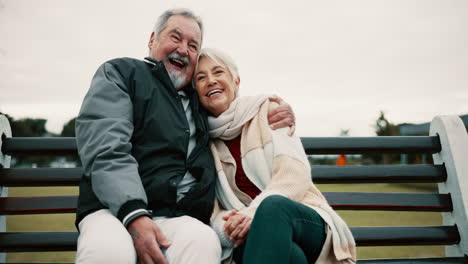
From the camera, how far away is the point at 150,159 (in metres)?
2.12

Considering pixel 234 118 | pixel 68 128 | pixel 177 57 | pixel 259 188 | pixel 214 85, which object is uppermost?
pixel 177 57

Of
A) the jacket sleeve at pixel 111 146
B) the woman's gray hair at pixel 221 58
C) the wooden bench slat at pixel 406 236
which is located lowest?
the wooden bench slat at pixel 406 236

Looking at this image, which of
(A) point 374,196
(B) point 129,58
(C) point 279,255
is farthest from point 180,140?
(A) point 374,196

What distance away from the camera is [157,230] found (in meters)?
1.82

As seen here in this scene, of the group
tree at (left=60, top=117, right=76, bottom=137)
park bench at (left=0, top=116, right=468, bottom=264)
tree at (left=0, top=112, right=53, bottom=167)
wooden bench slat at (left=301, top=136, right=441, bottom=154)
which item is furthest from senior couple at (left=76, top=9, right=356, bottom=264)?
tree at (left=60, top=117, right=76, bottom=137)

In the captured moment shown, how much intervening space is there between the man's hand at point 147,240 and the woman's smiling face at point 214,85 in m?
0.94

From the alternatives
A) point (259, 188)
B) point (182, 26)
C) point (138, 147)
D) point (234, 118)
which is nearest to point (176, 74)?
point (182, 26)

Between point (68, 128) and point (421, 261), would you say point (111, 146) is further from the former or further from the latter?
point (68, 128)

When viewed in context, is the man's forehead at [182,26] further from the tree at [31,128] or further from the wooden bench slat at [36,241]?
the tree at [31,128]

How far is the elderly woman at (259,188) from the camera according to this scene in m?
1.73

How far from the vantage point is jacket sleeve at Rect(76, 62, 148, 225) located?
1829mm

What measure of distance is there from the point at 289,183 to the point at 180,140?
0.64 metres

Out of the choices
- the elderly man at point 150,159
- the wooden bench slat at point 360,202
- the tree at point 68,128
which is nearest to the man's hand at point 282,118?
A: the elderly man at point 150,159

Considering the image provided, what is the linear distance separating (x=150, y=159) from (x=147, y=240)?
0.49 metres
